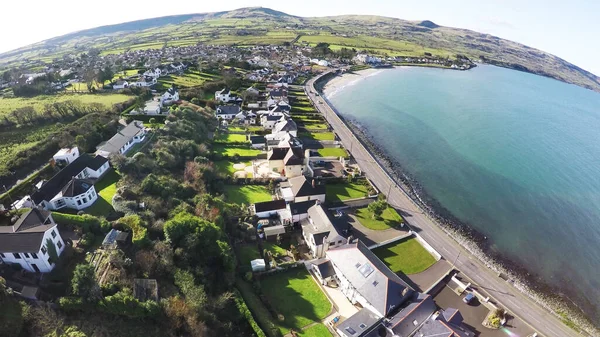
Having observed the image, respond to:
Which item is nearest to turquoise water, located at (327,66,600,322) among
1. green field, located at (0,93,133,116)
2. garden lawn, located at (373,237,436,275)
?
garden lawn, located at (373,237,436,275)

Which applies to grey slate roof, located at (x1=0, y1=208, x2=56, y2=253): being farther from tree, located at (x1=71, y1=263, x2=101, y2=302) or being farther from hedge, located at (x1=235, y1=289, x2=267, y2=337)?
hedge, located at (x1=235, y1=289, x2=267, y2=337)

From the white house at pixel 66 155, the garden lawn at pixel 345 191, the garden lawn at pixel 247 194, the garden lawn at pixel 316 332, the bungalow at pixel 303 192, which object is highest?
the white house at pixel 66 155

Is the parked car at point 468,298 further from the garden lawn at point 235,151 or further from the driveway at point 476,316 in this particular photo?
the garden lawn at point 235,151

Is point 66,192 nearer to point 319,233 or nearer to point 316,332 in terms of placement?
point 319,233

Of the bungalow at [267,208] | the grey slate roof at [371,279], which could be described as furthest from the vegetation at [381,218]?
the bungalow at [267,208]

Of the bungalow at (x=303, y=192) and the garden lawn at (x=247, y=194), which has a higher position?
the bungalow at (x=303, y=192)

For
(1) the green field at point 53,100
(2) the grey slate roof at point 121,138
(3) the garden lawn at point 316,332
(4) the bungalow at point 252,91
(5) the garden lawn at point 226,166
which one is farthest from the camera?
(4) the bungalow at point 252,91

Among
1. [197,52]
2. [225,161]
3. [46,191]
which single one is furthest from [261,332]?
[197,52]

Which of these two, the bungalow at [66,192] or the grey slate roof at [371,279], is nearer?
the grey slate roof at [371,279]
